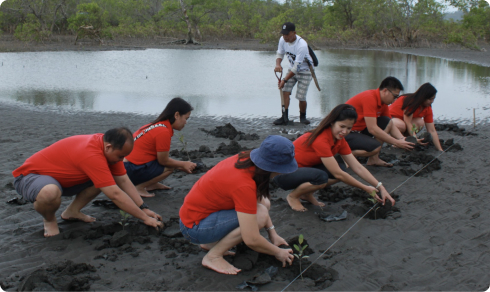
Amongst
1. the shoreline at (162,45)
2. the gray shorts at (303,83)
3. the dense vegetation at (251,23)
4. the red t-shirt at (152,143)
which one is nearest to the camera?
the red t-shirt at (152,143)

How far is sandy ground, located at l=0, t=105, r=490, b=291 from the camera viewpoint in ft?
9.30

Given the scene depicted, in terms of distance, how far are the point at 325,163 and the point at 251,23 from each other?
3822 centimetres

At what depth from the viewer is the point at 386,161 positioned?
5.64 meters

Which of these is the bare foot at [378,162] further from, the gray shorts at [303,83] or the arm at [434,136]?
the gray shorts at [303,83]

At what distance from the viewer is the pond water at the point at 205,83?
32.2ft

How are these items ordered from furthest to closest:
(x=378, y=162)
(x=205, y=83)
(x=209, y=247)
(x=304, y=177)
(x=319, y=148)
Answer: (x=205, y=83), (x=378, y=162), (x=304, y=177), (x=319, y=148), (x=209, y=247)

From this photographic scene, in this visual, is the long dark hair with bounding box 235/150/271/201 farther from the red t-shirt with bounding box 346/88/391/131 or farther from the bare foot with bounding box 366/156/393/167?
the bare foot with bounding box 366/156/393/167

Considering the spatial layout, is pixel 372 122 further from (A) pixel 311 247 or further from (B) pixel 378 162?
(A) pixel 311 247

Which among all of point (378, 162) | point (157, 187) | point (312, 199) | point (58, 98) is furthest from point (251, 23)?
point (312, 199)

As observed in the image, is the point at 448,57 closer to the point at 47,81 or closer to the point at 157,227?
the point at 47,81

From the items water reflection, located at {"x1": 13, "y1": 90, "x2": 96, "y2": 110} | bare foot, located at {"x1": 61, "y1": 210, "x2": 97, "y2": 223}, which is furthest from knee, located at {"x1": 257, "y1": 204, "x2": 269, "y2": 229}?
water reflection, located at {"x1": 13, "y1": 90, "x2": 96, "y2": 110}

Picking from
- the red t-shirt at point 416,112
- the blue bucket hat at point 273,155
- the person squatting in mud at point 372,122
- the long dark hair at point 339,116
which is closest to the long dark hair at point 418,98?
the red t-shirt at point 416,112

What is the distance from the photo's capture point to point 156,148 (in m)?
4.27

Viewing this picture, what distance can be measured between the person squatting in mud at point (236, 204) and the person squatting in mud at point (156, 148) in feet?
4.46
